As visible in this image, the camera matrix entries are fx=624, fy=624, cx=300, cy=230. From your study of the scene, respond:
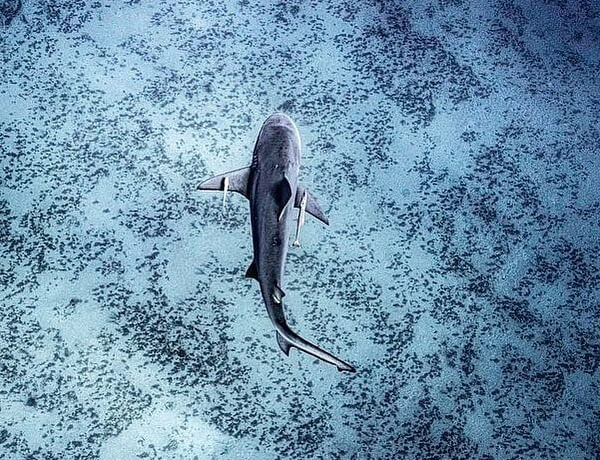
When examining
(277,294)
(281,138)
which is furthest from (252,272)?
(281,138)

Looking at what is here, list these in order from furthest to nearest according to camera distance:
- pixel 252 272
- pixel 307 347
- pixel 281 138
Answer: pixel 281 138
pixel 252 272
pixel 307 347

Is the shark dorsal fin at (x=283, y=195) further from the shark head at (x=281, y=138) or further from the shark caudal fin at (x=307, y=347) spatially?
the shark caudal fin at (x=307, y=347)

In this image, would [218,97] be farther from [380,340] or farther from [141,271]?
[380,340]

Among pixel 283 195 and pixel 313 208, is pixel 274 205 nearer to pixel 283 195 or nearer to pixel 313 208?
pixel 283 195

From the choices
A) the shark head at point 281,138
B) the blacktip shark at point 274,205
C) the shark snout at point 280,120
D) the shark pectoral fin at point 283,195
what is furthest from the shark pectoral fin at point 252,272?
the shark snout at point 280,120

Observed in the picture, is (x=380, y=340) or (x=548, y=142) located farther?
(x=548, y=142)

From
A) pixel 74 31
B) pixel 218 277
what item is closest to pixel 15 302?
pixel 218 277
